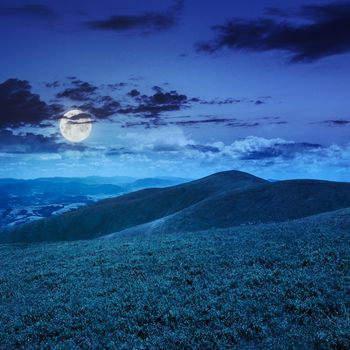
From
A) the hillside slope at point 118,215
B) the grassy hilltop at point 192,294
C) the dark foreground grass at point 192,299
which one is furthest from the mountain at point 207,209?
the dark foreground grass at point 192,299

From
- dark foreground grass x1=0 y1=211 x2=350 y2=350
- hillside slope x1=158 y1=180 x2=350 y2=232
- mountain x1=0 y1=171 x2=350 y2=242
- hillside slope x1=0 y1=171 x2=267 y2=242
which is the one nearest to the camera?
dark foreground grass x1=0 y1=211 x2=350 y2=350

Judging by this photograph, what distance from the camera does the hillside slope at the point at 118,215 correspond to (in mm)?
118000

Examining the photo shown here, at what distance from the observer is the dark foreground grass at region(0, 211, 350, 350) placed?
14.1 m

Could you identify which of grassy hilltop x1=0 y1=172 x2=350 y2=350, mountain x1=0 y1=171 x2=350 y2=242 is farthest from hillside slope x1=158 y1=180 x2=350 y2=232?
grassy hilltop x1=0 y1=172 x2=350 y2=350

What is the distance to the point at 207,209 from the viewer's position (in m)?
72.1

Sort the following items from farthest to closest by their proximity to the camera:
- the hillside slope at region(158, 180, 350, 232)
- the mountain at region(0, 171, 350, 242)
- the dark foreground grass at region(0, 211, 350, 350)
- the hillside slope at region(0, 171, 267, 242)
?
the hillside slope at region(0, 171, 267, 242), the mountain at region(0, 171, 350, 242), the hillside slope at region(158, 180, 350, 232), the dark foreground grass at region(0, 211, 350, 350)

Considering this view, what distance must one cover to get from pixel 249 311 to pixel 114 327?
5988mm

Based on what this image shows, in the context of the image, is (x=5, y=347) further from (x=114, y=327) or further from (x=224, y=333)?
(x=224, y=333)

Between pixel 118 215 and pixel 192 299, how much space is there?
364 ft

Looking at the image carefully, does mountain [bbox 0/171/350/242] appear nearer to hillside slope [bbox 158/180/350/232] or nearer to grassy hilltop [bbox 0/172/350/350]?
hillside slope [bbox 158/180/350/232]

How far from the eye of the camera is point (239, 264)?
79.4 feet

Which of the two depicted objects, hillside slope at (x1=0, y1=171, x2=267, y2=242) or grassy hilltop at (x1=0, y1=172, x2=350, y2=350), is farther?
hillside slope at (x1=0, y1=171, x2=267, y2=242)

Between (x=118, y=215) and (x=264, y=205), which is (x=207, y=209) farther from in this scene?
(x=118, y=215)

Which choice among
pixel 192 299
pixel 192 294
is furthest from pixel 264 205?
pixel 192 299
